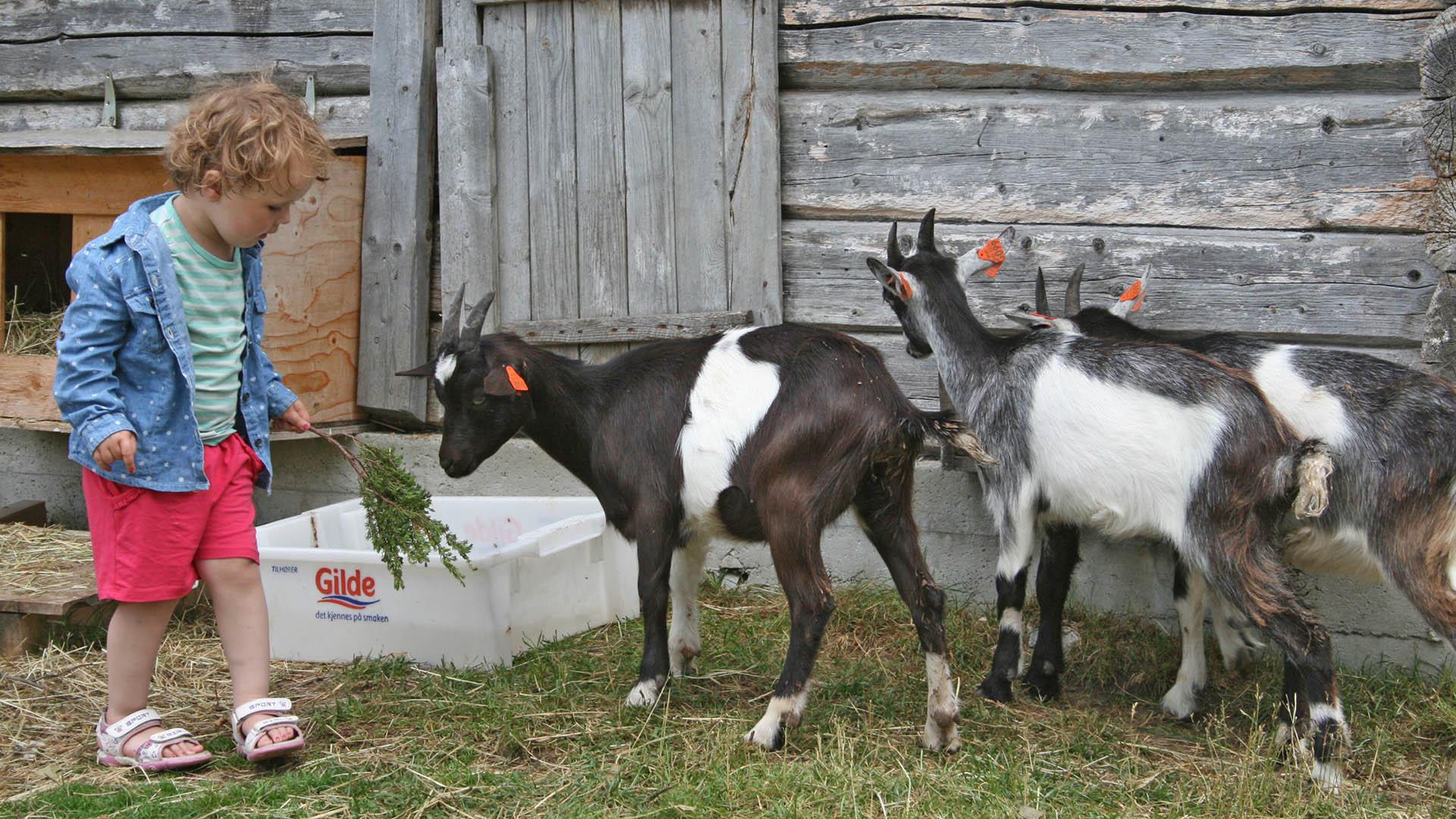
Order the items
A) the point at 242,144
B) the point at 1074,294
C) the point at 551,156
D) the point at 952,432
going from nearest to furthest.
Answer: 1. the point at 242,144
2. the point at 952,432
3. the point at 1074,294
4. the point at 551,156

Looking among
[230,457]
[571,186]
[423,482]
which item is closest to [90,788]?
[230,457]

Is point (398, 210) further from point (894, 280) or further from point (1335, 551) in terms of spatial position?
point (1335, 551)

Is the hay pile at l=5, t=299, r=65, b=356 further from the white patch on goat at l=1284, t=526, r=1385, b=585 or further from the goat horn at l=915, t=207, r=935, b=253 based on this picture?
the white patch on goat at l=1284, t=526, r=1385, b=585

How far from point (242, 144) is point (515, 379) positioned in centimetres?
121

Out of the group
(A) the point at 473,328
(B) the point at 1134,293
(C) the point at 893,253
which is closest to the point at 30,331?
(A) the point at 473,328

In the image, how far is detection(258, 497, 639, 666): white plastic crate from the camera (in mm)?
4918

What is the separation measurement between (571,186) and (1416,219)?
11.7 ft

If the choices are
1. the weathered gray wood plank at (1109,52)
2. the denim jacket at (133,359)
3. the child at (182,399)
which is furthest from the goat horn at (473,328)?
the weathered gray wood plank at (1109,52)

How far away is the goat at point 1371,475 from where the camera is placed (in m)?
3.95

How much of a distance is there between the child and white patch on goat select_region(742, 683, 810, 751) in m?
1.43

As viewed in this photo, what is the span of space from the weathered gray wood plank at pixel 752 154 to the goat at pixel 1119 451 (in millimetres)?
774

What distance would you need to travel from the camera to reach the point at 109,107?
6.82 metres

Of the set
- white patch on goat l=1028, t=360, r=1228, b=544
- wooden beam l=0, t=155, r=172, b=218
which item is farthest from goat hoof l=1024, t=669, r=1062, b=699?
wooden beam l=0, t=155, r=172, b=218

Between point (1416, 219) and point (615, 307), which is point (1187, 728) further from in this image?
point (615, 307)
